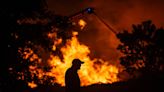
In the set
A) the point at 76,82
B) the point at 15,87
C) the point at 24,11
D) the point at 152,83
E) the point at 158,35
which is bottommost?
the point at 76,82

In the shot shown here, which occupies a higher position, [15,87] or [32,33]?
[32,33]

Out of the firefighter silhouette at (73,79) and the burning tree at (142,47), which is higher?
the burning tree at (142,47)

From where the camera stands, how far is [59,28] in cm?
1998

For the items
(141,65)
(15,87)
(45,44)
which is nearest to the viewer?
(15,87)

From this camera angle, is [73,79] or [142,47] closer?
[73,79]

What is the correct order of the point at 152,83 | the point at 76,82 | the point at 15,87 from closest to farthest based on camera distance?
the point at 76,82 → the point at 152,83 → the point at 15,87

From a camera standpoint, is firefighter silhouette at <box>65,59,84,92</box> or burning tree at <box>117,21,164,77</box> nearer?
firefighter silhouette at <box>65,59,84,92</box>

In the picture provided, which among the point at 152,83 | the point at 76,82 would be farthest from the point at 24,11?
the point at 76,82

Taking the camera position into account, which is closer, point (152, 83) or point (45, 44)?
point (152, 83)

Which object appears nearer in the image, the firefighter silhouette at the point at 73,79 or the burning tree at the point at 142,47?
the firefighter silhouette at the point at 73,79

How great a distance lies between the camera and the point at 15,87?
61.0 feet

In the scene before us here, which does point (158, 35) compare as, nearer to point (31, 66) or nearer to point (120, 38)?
point (120, 38)

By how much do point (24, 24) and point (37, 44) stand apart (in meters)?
1.21

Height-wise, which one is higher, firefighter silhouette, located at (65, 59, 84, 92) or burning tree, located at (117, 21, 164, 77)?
burning tree, located at (117, 21, 164, 77)
